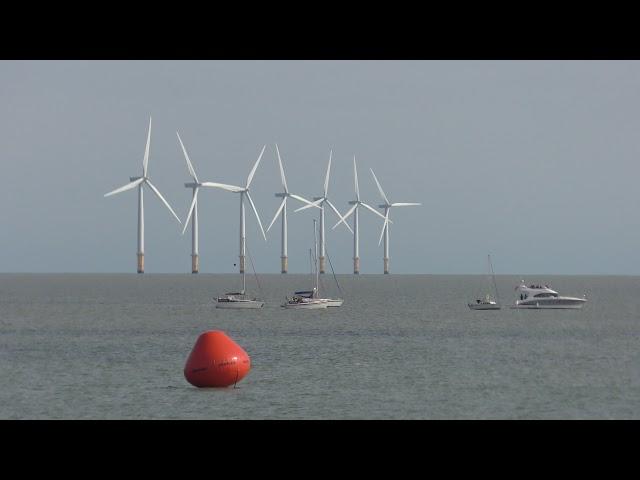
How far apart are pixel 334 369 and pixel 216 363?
20603mm

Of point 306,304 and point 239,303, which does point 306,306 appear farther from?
point 239,303

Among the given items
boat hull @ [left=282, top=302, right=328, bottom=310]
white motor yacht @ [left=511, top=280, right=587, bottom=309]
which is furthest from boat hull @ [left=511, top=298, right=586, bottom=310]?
boat hull @ [left=282, top=302, right=328, bottom=310]

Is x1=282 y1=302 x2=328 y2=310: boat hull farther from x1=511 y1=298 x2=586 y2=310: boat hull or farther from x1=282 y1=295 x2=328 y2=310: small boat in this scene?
x1=511 y1=298 x2=586 y2=310: boat hull

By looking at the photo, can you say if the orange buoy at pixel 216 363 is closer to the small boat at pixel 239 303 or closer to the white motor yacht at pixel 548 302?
the small boat at pixel 239 303

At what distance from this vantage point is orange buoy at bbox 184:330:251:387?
163 feet

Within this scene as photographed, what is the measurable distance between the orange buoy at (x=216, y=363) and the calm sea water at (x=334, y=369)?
99 cm

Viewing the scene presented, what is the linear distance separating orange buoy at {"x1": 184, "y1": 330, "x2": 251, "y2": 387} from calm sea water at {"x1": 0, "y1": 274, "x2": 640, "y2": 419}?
0.99m

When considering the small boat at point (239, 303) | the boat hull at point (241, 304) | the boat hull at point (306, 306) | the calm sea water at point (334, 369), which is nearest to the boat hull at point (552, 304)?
the calm sea water at point (334, 369)

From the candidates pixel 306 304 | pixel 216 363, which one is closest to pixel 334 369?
pixel 216 363

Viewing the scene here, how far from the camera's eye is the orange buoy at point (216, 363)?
4956cm

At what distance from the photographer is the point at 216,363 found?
50.2 metres
